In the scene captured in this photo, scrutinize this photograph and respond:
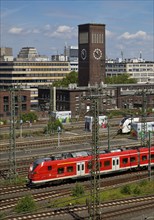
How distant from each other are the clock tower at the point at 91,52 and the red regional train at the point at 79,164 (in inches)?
2163

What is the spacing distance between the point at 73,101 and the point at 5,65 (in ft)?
138

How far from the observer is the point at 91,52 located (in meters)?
88.7

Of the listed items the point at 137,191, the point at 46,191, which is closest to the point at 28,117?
the point at 46,191

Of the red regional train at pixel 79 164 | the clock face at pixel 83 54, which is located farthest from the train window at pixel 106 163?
the clock face at pixel 83 54

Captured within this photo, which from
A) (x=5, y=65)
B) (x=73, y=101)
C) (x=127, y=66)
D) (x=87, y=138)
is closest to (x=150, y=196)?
(x=87, y=138)

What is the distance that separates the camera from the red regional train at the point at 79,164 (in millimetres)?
30344

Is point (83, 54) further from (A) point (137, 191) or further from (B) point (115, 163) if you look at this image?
(A) point (137, 191)

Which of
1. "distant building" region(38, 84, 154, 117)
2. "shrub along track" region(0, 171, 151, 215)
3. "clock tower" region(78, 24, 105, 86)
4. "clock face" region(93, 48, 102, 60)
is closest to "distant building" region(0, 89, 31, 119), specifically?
"distant building" region(38, 84, 154, 117)

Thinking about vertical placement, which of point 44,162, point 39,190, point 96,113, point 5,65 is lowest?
point 39,190

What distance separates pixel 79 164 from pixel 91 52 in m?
59.2

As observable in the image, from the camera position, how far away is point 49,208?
25.6 metres

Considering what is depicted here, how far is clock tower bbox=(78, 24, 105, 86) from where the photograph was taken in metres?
88.2

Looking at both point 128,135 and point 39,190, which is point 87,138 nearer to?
point 128,135

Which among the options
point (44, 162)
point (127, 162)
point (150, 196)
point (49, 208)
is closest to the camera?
point (49, 208)
